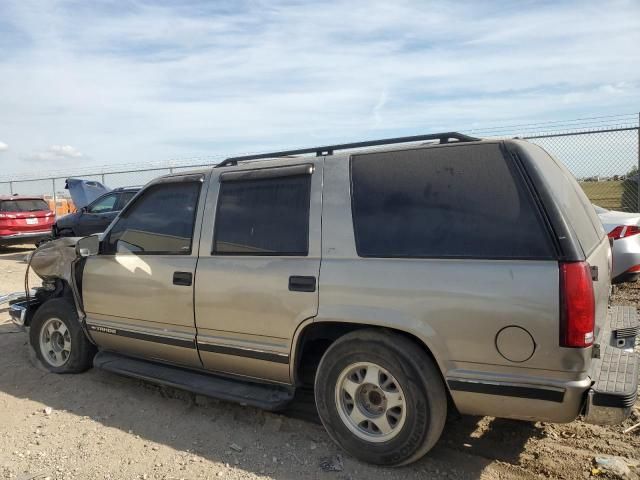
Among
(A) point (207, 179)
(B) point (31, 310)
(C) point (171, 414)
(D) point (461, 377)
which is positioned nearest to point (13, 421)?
(C) point (171, 414)

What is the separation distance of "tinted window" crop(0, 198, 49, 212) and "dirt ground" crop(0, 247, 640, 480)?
12.2 metres

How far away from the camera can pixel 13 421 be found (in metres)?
3.94

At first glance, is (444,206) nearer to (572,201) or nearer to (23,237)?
(572,201)

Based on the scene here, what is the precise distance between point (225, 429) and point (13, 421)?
5.41 feet

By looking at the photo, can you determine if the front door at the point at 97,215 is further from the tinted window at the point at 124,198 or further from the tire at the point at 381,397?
the tire at the point at 381,397

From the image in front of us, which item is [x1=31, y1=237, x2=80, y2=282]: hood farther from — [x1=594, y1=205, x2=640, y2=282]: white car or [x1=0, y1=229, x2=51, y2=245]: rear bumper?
[x1=0, y1=229, x2=51, y2=245]: rear bumper

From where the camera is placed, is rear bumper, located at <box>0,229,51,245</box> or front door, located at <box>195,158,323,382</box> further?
rear bumper, located at <box>0,229,51,245</box>

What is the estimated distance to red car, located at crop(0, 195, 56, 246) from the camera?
573 inches

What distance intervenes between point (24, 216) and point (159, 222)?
1287 cm

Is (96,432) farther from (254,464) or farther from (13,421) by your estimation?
(254,464)

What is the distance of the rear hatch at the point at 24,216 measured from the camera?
14570mm

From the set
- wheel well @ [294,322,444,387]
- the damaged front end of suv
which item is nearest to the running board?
wheel well @ [294,322,444,387]

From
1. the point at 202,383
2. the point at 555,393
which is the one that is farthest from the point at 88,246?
the point at 555,393

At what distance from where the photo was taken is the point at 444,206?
2932 millimetres
